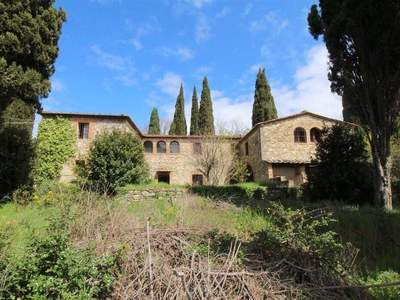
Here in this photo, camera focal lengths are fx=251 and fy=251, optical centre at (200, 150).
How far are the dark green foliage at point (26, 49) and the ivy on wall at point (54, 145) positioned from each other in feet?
26.4

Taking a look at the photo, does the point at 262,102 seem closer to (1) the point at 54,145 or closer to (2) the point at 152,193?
(2) the point at 152,193

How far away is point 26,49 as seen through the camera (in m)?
8.08

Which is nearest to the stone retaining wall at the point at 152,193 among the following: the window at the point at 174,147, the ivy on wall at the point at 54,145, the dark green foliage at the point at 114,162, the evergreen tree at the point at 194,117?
the dark green foliage at the point at 114,162

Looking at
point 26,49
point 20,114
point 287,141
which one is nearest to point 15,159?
point 26,49

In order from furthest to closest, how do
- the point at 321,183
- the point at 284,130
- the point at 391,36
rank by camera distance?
the point at 284,130, the point at 321,183, the point at 391,36

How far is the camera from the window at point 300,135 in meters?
18.0

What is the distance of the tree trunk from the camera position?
24.2ft

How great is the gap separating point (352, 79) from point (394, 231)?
5.00 meters

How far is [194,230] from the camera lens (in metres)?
4.31

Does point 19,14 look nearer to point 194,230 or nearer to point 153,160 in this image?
point 194,230

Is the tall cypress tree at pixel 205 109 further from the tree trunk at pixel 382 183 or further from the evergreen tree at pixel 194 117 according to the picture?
the tree trunk at pixel 382 183

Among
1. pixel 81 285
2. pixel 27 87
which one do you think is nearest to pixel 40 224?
pixel 81 285

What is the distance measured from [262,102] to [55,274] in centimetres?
2487

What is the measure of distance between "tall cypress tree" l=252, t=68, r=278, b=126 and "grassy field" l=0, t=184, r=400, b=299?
821 inches
